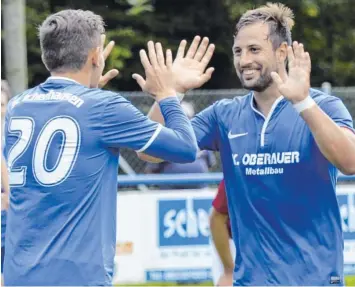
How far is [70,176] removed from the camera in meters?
4.92

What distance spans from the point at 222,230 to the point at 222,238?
58mm

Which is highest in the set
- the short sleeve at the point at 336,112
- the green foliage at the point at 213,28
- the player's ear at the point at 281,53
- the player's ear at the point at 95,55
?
the green foliage at the point at 213,28

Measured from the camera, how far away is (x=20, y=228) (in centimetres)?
499

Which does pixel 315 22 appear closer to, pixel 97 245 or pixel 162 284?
pixel 162 284

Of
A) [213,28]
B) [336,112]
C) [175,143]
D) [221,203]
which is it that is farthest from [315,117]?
[213,28]

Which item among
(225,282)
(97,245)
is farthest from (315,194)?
(225,282)

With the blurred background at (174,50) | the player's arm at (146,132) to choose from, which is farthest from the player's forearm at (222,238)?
the blurred background at (174,50)

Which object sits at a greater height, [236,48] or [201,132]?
[236,48]

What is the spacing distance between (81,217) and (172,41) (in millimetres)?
15116

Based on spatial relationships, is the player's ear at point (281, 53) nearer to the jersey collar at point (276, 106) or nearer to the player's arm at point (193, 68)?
the jersey collar at point (276, 106)

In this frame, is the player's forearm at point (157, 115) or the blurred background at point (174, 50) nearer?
the player's forearm at point (157, 115)

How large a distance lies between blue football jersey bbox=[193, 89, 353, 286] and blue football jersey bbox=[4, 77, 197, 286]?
1.90 ft

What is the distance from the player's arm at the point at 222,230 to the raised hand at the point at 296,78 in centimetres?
176

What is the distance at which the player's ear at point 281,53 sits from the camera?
222 inches
